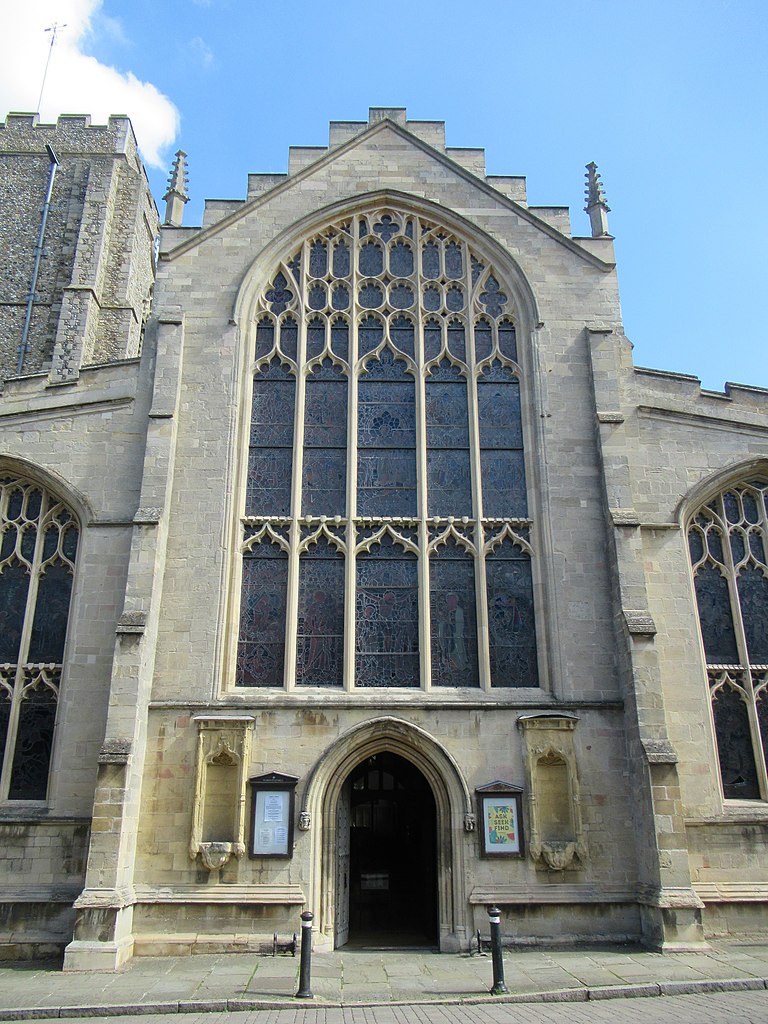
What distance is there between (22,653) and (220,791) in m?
4.13

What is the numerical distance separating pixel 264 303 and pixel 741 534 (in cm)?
986

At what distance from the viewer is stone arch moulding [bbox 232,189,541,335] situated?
15594mm

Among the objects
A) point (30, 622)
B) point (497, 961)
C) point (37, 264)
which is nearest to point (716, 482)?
point (497, 961)

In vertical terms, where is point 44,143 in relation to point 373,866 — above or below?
above

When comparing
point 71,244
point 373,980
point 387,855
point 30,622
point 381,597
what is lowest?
point 373,980

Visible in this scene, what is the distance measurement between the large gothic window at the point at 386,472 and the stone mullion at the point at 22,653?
359 cm

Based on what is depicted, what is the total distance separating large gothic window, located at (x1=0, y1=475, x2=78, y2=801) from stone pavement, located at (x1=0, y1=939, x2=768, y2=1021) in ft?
9.94

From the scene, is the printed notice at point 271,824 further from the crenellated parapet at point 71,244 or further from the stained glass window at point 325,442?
the crenellated parapet at point 71,244

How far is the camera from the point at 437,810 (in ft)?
41.5

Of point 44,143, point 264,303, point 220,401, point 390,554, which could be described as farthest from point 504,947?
point 44,143

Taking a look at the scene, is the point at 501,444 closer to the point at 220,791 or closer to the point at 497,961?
the point at 220,791

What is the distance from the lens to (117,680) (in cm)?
1211

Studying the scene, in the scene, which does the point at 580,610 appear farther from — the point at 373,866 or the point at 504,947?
the point at 373,866

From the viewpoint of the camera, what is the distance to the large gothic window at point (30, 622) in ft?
42.4
